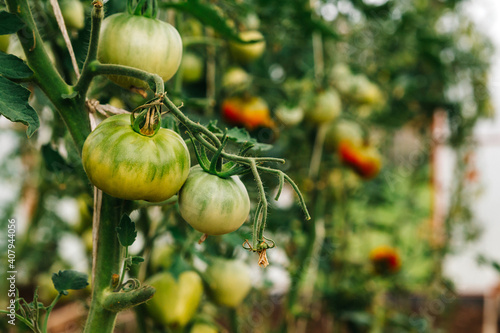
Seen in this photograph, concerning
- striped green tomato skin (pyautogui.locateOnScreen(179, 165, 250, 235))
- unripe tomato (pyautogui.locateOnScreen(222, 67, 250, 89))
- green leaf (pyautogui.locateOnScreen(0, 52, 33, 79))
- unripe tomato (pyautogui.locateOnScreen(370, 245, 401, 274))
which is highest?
green leaf (pyautogui.locateOnScreen(0, 52, 33, 79))

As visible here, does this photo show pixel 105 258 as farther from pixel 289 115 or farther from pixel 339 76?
pixel 339 76

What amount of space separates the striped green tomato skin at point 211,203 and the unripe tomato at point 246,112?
642mm

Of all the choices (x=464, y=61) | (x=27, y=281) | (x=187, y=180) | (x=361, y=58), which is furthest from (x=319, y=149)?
(x=27, y=281)

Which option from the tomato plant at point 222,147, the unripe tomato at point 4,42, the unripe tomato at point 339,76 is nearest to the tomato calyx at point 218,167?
the tomato plant at point 222,147

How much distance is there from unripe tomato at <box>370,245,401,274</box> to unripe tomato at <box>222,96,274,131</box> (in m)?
0.80

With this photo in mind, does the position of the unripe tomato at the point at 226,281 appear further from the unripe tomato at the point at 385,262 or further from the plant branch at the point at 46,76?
the unripe tomato at the point at 385,262

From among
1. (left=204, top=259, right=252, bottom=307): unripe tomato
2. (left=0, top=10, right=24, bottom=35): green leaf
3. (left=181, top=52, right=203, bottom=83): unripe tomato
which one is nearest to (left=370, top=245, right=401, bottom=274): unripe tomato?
(left=204, top=259, right=252, bottom=307): unripe tomato

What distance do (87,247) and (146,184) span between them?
0.78 m

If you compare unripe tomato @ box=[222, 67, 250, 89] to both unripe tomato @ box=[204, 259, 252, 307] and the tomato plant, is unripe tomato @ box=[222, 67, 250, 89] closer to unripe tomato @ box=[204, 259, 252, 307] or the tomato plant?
the tomato plant

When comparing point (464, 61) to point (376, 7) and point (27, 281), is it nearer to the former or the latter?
point (376, 7)

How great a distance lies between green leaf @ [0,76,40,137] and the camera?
0.35 meters

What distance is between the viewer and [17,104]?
36cm

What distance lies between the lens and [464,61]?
Answer: 1.82m

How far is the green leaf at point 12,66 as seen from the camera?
1.23 ft
